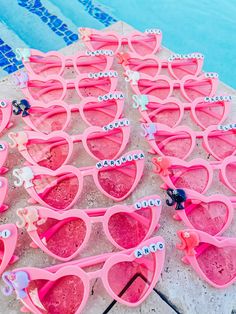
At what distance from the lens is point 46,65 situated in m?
1.08

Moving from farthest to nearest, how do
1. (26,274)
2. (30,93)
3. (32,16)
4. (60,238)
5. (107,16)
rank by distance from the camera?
(107,16), (32,16), (30,93), (60,238), (26,274)

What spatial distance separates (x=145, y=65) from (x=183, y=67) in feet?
0.40

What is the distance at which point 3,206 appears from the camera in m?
0.77

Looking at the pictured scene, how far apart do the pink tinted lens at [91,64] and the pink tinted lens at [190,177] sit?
427 millimetres

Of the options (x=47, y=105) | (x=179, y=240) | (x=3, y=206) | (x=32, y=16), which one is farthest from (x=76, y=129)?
(x=32, y=16)

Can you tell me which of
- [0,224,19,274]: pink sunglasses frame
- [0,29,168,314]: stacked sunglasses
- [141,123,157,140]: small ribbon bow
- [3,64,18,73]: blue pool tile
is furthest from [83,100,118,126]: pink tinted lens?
[3,64,18,73]: blue pool tile

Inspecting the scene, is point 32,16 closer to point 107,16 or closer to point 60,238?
point 107,16

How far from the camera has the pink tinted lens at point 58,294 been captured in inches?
24.6

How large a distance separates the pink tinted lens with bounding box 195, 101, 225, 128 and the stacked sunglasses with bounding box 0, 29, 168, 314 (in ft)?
0.72

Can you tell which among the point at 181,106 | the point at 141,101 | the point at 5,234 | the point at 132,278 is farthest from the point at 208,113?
the point at 5,234

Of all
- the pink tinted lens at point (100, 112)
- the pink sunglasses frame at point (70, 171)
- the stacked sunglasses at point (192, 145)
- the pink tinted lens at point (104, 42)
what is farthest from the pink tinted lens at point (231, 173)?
the pink tinted lens at point (104, 42)

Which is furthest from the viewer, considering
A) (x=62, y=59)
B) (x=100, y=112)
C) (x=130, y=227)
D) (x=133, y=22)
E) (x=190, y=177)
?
(x=133, y=22)

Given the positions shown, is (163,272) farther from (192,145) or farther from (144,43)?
(144,43)

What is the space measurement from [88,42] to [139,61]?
179 millimetres
